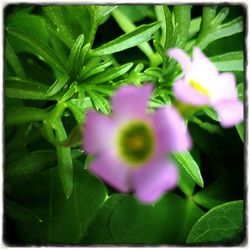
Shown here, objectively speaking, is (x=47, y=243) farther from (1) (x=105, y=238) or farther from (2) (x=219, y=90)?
(2) (x=219, y=90)

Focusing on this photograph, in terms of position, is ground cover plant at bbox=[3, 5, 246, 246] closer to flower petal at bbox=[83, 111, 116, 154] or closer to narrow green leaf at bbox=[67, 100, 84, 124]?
A: narrow green leaf at bbox=[67, 100, 84, 124]

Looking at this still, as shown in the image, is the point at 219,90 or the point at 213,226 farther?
the point at 213,226

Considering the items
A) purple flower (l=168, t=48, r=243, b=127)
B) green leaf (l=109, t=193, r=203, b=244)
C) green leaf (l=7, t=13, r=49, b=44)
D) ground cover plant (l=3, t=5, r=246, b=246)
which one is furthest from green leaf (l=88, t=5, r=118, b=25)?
green leaf (l=109, t=193, r=203, b=244)

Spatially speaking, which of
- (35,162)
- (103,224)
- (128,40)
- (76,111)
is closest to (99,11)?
(128,40)

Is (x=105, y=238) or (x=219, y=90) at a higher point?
(x=219, y=90)

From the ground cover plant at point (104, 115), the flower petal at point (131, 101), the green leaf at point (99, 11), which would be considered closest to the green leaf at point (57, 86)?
the ground cover plant at point (104, 115)

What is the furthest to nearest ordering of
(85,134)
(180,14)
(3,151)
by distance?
(180,14) → (3,151) → (85,134)

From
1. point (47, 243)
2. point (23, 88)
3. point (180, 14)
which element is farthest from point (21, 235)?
point (180, 14)

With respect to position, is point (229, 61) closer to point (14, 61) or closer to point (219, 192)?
point (219, 192)

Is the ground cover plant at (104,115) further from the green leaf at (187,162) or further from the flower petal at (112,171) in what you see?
the flower petal at (112,171)
